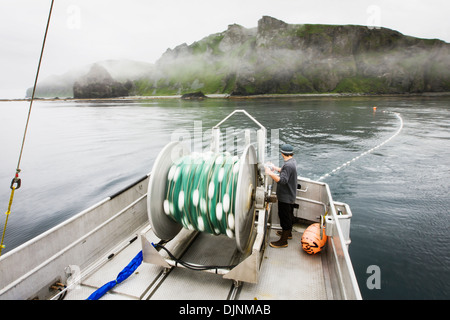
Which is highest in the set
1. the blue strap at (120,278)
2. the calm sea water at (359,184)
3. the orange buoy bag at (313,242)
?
the orange buoy bag at (313,242)

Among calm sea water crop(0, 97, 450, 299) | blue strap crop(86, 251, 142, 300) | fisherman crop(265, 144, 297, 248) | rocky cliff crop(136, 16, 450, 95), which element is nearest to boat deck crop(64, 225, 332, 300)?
blue strap crop(86, 251, 142, 300)

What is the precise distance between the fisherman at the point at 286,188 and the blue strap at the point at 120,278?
2.43 metres

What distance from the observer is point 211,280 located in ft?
13.8

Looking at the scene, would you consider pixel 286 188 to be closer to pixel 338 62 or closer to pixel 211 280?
pixel 211 280

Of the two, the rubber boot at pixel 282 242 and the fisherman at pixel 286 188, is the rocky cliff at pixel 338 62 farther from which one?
the rubber boot at pixel 282 242

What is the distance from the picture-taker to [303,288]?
159 inches

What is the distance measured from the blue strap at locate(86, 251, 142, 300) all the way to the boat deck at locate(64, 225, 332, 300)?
0.07 m

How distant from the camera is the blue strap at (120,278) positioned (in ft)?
12.5

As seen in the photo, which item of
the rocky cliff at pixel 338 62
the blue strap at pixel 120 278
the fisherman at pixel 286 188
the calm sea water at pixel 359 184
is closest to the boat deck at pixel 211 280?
the blue strap at pixel 120 278

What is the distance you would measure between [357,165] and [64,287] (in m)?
14.8

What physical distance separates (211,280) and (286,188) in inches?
79.7

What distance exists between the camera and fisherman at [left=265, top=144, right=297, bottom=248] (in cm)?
468

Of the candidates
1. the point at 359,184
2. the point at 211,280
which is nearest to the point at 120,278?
the point at 211,280
